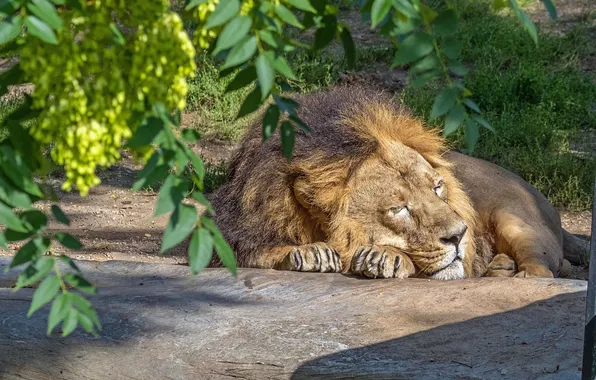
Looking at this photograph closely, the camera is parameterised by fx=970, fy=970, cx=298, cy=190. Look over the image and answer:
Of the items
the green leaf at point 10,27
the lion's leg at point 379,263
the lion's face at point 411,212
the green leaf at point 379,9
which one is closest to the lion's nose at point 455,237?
the lion's face at point 411,212

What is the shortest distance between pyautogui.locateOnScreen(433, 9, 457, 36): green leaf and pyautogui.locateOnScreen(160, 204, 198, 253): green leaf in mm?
669

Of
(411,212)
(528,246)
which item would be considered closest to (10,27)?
(411,212)

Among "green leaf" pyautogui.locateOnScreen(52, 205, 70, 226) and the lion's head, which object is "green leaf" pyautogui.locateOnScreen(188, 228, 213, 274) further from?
the lion's head

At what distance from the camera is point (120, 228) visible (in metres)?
7.26

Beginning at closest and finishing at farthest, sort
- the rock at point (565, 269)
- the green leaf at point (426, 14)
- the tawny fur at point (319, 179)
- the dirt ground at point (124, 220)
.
Answer: the green leaf at point (426, 14)
the tawny fur at point (319, 179)
the rock at point (565, 269)
the dirt ground at point (124, 220)

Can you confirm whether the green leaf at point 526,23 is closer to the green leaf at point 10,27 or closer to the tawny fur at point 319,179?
the green leaf at point 10,27

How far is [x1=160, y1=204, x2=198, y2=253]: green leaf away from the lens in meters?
1.70

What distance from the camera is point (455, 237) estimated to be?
5062 mm

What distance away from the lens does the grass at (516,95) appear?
766 centimetres

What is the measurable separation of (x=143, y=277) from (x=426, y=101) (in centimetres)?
431

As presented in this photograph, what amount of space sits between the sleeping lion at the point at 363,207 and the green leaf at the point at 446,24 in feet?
9.41

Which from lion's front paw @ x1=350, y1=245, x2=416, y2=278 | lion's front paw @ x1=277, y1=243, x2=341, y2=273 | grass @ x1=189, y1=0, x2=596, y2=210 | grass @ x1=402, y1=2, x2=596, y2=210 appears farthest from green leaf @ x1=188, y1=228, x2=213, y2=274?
grass @ x1=402, y1=2, x2=596, y2=210

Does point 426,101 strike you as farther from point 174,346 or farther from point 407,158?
point 174,346

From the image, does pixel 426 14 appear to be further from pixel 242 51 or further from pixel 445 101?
pixel 242 51
